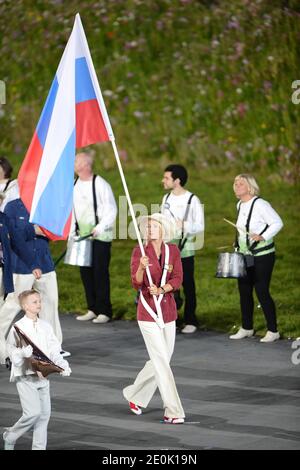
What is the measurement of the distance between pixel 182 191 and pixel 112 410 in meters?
4.33

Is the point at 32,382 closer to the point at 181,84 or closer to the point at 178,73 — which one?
the point at 181,84

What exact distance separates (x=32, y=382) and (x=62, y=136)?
2479 mm

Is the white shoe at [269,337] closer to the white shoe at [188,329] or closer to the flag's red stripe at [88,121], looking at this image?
the white shoe at [188,329]

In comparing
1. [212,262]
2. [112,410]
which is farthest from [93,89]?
[212,262]

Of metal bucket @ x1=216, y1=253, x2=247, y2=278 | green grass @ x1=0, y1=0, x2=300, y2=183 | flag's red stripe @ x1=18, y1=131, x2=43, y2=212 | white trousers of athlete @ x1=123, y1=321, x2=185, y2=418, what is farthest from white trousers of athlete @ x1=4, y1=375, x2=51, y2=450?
green grass @ x1=0, y1=0, x2=300, y2=183

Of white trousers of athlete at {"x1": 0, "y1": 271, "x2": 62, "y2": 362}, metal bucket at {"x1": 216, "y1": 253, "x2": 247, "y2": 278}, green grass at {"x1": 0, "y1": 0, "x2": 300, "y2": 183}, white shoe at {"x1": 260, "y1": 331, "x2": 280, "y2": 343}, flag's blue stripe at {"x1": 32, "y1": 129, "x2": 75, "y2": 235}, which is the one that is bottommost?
white shoe at {"x1": 260, "y1": 331, "x2": 280, "y2": 343}

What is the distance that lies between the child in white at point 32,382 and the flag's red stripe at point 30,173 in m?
1.60

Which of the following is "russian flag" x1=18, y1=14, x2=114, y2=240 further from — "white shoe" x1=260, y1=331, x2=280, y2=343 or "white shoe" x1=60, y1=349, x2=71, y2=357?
"white shoe" x1=260, y1=331, x2=280, y2=343

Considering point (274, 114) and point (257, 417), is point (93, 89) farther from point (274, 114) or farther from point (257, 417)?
point (274, 114)

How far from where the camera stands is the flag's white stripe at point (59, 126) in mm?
13023

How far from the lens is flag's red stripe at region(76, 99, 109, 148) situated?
520 inches

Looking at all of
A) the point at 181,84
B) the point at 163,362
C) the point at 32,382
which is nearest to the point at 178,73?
the point at 181,84

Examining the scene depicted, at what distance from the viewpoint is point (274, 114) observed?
2509 cm

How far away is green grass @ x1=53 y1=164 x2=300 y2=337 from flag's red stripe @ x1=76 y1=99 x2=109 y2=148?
174 inches
